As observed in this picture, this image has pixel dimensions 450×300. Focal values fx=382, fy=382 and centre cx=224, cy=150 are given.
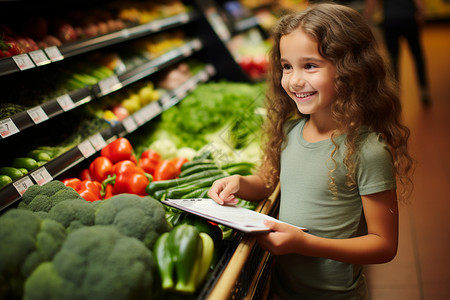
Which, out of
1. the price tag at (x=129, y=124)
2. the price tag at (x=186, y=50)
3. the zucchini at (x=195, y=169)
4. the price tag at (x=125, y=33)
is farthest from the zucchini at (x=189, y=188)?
the price tag at (x=186, y=50)

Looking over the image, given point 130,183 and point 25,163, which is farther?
point 130,183

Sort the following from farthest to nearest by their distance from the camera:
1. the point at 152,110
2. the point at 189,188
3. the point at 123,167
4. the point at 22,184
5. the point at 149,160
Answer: the point at 152,110 < the point at 149,160 < the point at 123,167 < the point at 189,188 < the point at 22,184

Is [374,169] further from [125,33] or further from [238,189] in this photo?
[125,33]

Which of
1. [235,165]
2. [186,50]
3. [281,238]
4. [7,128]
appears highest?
[186,50]

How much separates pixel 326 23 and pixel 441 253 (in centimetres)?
224

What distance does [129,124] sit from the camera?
262cm

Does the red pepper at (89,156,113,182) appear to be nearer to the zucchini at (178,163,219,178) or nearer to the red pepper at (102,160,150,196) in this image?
the red pepper at (102,160,150,196)

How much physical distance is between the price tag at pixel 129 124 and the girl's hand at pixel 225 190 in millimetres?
1161

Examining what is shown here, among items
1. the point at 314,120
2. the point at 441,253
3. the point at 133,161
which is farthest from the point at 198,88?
the point at 441,253

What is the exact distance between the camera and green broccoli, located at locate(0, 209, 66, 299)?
3.24ft

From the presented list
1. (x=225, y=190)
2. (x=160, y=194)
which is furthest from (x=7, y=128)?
(x=225, y=190)

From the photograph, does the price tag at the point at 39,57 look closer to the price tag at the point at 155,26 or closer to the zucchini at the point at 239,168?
the zucchini at the point at 239,168

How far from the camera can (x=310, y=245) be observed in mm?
1345

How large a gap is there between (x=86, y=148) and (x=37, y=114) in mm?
371
